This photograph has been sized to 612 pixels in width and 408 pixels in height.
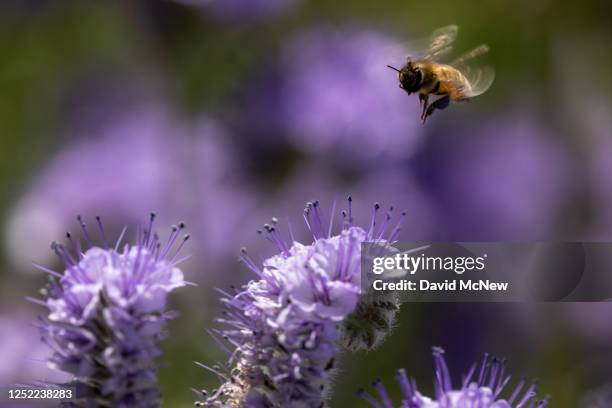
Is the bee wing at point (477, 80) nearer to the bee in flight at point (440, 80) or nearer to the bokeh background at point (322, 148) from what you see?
the bee in flight at point (440, 80)

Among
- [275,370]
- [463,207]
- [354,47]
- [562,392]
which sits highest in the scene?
[354,47]

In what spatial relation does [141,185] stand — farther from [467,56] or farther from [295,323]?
[295,323]

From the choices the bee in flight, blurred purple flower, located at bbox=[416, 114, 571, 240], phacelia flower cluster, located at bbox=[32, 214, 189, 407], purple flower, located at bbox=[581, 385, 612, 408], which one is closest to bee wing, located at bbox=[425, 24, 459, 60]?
the bee in flight

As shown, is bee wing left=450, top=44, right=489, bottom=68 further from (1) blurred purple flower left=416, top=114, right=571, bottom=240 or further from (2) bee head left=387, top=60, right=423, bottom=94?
(1) blurred purple flower left=416, top=114, right=571, bottom=240

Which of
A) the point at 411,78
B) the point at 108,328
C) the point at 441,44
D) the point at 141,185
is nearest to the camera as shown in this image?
the point at 108,328

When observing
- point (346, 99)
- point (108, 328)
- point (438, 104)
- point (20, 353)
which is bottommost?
point (108, 328)

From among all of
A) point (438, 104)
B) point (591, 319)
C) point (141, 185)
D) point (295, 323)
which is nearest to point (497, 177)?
point (591, 319)

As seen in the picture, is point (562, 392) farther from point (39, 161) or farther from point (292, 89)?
point (39, 161)

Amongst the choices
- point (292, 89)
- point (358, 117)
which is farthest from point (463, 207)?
point (292, 89)
